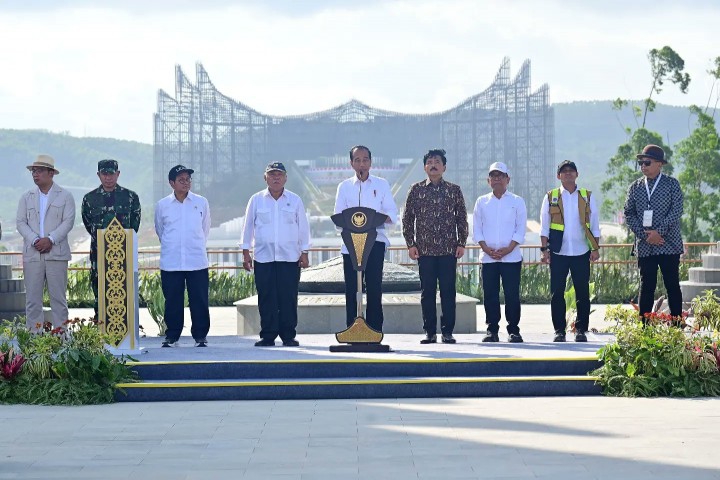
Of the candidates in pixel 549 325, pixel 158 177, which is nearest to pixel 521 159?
pixel 158 177

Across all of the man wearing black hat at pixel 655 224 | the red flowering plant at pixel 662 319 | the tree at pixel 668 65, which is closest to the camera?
the red flowering plant at pixel 662 319

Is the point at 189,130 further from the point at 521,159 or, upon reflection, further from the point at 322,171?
the point at 521,159

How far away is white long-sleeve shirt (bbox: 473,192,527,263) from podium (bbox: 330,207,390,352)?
3.06ft

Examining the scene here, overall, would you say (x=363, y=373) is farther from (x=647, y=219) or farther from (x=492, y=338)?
(x=647, y=219)

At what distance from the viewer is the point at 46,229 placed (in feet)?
32.0

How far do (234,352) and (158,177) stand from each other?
92.8 meters

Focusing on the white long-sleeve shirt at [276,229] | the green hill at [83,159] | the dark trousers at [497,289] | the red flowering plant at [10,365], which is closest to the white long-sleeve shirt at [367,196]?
the white long-sleeve shirt at [276,229]

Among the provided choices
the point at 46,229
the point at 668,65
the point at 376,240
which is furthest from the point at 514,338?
the point at 668,65

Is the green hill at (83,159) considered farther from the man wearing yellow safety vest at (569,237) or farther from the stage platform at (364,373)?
the stage platform at (364,373)

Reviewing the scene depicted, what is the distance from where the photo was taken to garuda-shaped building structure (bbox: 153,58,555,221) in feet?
323

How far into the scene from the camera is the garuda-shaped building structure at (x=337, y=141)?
98.4 metres

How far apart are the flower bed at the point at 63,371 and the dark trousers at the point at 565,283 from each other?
3490 millimetres

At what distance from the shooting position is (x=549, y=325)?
1355 cm

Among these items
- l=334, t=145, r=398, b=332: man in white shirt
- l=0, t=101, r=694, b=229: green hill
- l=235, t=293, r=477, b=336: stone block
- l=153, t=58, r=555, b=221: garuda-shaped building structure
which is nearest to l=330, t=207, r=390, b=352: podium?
l=334, t=145, r=398, b=332: man in white shirt
